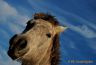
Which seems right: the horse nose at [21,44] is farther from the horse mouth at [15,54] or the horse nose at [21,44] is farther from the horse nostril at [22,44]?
the horse mouth at [15,54]

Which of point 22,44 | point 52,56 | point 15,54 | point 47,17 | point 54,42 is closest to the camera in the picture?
point 15,54

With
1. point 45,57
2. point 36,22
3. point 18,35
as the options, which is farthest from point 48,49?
point 18,35

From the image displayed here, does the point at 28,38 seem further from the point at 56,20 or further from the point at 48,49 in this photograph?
the point at 56,20

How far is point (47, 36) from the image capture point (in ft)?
31.8

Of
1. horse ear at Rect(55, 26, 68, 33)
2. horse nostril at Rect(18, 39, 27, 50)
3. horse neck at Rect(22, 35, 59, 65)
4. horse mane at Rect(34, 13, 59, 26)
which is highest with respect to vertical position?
horse mane at Rect(34, 13, 59, 26)

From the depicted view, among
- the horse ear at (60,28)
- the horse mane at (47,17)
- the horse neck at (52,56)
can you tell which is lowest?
the horse neck at (52,56)

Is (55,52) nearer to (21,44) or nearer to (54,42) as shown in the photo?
(54,42)

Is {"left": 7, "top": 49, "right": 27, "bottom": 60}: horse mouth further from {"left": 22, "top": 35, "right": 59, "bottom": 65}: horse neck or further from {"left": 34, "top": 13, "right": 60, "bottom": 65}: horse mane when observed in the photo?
{"left": 34, "top": 13, "right": 60, "bottom": 65}: horse mane

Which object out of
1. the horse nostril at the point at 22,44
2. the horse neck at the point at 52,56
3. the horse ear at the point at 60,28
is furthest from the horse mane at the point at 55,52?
the horse nostril at the point at 22,44

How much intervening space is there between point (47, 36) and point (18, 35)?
145 cm

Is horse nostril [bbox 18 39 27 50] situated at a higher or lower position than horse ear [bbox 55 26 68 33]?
lower

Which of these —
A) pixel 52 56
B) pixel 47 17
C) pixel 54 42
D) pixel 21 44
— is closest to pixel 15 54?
pixel 21 44

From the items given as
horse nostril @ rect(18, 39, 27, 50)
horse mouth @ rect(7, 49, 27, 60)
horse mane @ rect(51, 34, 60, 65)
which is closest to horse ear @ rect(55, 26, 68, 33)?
horse mane @ rect(51, 34, 60, 65)

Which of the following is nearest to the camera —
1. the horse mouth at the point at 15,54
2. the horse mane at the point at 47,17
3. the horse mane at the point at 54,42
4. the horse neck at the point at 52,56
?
the horse mouth at the point at 15,54
